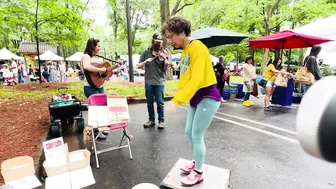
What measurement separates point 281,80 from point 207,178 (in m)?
5.27

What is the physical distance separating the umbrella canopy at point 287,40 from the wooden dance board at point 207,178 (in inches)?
205

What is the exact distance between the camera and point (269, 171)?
2.88m

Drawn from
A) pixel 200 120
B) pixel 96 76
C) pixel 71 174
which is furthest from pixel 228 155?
pixel 96 76

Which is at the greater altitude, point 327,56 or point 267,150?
point 327,56

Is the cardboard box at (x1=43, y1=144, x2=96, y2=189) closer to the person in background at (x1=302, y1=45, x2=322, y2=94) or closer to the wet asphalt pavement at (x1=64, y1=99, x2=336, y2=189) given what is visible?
the wet asphalt pavement at (x1=64, y1=99, x2=336, y2=189)

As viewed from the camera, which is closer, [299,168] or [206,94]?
[206,94]

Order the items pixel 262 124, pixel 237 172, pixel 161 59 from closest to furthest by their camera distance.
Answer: pixel 237 172, pixel 161 59, pixel 262 124

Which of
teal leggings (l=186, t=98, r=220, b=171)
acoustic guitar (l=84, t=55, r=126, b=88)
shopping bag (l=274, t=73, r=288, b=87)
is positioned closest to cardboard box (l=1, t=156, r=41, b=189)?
acoustic guitar (l=84, t=55, r=126, b=88)

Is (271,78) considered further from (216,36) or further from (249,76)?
(216,36)

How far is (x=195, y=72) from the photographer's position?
2152 millimetres

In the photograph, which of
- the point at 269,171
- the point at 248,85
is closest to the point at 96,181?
the point at 269,171

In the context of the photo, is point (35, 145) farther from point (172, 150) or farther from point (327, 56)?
point (327, 56)

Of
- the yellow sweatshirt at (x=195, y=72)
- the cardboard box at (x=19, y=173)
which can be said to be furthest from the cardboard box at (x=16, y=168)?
the yellow sweatshirt at (x=195, y=72)

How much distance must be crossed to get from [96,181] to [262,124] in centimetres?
407
